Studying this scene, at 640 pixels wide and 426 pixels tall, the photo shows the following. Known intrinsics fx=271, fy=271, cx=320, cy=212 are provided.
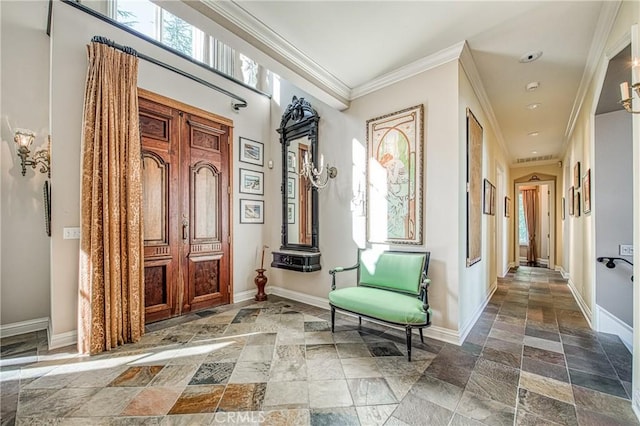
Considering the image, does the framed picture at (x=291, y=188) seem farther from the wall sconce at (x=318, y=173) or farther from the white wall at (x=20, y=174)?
the white wall at (x=20, y=174)

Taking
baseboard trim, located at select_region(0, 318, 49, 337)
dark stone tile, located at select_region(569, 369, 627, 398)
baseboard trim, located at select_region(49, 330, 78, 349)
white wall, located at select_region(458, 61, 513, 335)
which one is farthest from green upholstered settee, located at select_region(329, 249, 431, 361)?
baseboard trim, located at select_region(0, 318, 49, 337)

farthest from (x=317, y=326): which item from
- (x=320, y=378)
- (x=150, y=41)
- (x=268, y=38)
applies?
(x=150, y=41)

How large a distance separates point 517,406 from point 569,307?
3.14 metres

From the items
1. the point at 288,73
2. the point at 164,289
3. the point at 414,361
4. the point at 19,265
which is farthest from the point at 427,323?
the point at 19,265

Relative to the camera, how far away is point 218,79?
4.02 meters

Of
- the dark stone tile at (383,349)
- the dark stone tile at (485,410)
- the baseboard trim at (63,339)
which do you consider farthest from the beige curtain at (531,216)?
the baseboard trim at (63,339)

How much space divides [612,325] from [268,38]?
462 centimetres

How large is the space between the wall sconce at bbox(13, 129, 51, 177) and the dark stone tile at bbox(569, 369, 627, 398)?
499cm

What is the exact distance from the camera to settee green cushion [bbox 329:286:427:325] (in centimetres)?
238

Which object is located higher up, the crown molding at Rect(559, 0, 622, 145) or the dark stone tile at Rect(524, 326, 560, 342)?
the crown molding at Rect(559, 0, 622, 145)

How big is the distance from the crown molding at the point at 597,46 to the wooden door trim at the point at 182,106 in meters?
4.16

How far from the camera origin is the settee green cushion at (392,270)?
2797mm

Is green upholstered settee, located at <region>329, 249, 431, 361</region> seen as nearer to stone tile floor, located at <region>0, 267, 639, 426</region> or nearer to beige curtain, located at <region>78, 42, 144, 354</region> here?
stone tile floor, located at <region>0, 267, 639, 426</region>

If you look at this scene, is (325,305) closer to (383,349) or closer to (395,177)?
(383,349)
